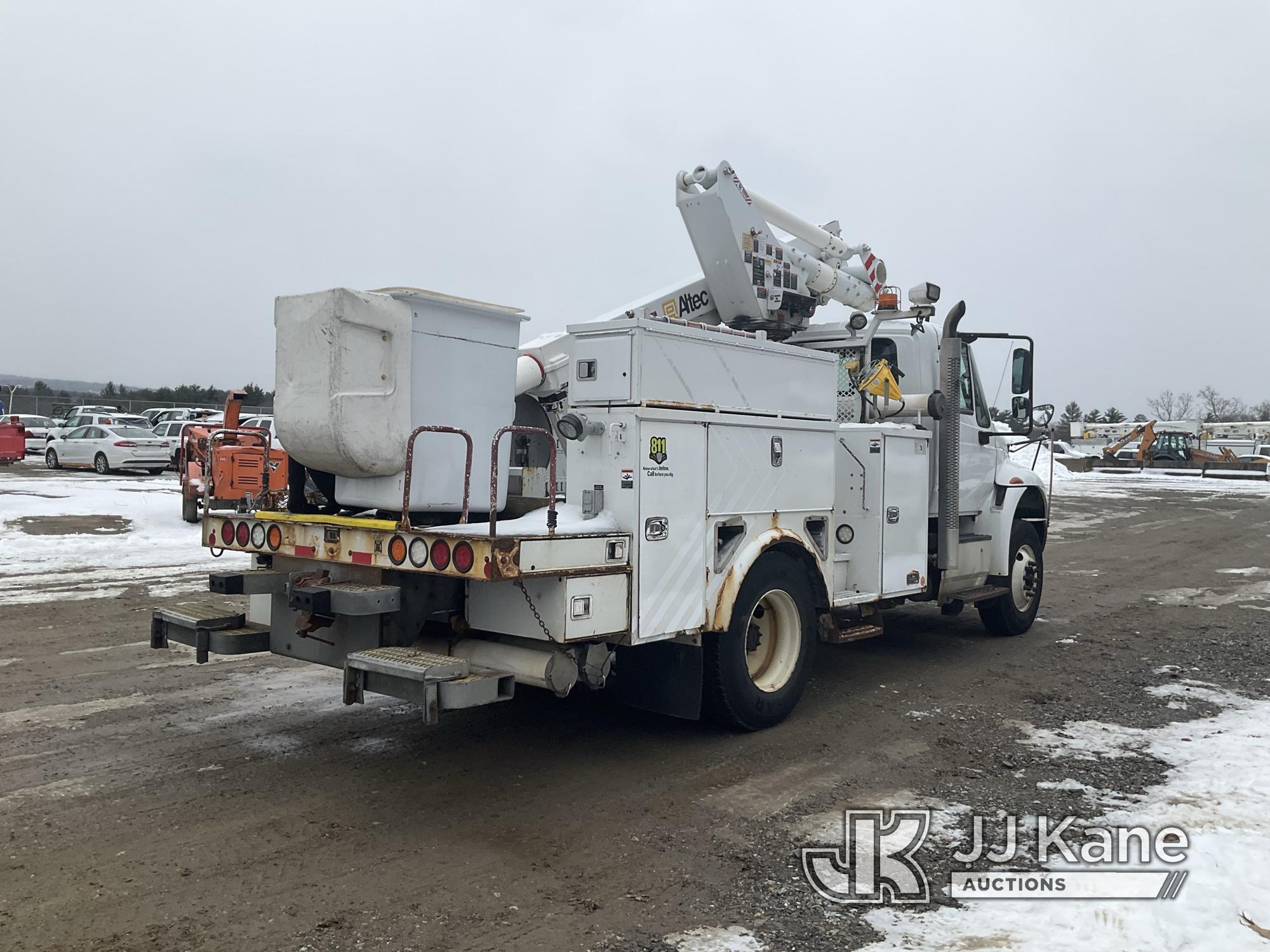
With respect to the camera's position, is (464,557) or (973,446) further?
(973,446)

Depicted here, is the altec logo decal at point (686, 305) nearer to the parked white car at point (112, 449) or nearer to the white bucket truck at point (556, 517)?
the white bucket truck at point (556, 517)

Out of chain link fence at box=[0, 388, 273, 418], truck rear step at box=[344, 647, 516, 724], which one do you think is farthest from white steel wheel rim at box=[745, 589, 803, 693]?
chain link fence at box=[0, 388, 273, 418]

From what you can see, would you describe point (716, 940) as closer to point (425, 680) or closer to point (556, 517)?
point (425, 680)

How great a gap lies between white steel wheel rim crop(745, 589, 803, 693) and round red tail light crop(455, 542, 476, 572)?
232cm

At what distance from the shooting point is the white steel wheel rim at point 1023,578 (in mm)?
9773

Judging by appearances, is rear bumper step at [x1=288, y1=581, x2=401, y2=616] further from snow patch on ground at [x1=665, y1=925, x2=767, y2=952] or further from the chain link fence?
the chain link fence

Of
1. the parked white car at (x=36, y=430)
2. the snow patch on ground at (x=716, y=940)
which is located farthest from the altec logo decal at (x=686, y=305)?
the parked white car at (x=36, y=430)

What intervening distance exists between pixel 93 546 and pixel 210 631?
10495 mm

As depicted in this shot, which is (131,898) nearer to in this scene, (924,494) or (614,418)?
(614,418)

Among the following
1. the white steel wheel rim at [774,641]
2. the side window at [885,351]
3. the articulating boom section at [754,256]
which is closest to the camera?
the white steel wheel rim at [774,641]

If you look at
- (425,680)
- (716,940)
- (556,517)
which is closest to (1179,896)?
(716,940)

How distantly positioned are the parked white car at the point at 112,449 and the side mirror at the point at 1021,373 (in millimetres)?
25787

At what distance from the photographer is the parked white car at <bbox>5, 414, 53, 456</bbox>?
128 ft

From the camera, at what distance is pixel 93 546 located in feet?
48.0
